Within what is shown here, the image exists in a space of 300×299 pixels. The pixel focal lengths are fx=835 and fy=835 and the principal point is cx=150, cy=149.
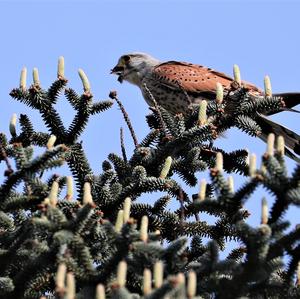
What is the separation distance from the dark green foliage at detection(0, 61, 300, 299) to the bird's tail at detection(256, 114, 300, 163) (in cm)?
88

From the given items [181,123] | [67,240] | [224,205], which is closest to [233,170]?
[181,123]

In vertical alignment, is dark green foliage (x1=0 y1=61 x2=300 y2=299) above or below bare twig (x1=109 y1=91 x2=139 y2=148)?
below

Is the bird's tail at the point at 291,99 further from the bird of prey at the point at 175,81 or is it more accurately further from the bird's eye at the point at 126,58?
the bird's eye at the point at 126,58

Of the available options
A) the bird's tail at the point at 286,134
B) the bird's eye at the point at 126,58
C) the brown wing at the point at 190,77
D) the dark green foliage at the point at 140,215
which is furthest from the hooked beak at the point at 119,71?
the dark green foliage at the point at 140,215

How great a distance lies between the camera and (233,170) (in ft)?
18.0

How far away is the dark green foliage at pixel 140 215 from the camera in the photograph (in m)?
3.46

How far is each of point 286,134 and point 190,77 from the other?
1.94m

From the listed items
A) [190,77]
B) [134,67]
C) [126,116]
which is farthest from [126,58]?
[126,116]

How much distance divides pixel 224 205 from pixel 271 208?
0.21 meters

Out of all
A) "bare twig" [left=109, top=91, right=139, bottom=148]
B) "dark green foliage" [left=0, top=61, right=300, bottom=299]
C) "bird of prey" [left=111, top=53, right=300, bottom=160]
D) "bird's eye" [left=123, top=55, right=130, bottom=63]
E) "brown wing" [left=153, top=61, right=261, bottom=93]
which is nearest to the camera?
"dark green foliage" [left=0, top=61, right=300, bottom=299]

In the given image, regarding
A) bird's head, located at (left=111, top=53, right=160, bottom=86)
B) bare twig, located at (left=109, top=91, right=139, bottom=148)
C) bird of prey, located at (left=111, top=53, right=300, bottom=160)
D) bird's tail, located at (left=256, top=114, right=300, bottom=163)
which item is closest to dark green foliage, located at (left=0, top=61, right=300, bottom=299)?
bare twig, located at (left=109, top=91, right=139, bottom=148)

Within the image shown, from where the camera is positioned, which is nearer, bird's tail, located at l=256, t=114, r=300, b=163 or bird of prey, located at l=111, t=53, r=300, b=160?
bird's tail, located at l=256, t=114, r=300, b=163

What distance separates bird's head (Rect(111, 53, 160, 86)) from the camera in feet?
30.2

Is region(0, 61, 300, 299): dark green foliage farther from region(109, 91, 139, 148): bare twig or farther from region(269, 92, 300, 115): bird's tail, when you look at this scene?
region(269, 92, 300, 115): bird's tail
